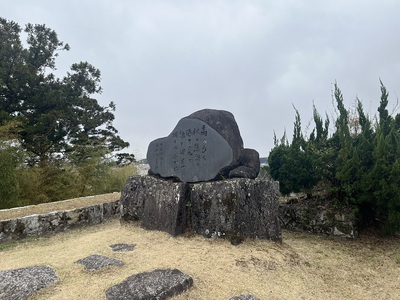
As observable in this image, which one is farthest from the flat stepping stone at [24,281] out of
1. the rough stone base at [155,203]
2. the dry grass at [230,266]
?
the rough stone base at [155,203]

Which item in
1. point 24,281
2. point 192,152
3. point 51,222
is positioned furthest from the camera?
point 51,222

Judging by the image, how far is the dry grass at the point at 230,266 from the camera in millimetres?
3354

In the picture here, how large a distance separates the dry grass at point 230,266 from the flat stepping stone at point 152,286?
0.28 ft

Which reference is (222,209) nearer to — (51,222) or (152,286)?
(152,286)

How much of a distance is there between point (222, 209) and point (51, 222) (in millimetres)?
3882

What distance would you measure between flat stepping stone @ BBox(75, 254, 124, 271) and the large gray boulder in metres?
2.09

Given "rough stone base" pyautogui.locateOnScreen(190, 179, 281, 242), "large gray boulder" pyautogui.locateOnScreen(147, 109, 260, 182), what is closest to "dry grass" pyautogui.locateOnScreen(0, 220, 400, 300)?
"rough stone base" pyautogui.locateOnScreen(190, 179, 281, 242)

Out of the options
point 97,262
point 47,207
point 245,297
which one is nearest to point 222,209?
point 245,297

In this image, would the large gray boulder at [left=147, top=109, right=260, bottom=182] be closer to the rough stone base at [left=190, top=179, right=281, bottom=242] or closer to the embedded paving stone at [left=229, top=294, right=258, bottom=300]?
the rough stone base at [left=190, top=179, right=281, bottom=242]

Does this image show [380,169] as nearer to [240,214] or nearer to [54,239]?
[240,214]

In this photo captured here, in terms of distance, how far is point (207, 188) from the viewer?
5.04m

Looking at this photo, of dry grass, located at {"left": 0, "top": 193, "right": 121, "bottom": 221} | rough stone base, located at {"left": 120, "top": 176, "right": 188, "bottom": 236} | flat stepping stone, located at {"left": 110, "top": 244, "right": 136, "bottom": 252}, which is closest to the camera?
flat stepping stone, located at {"left": 110, "top": 244, "right": 136, "bottom": 252}

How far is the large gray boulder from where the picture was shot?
5371mm

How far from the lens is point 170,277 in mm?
3354
